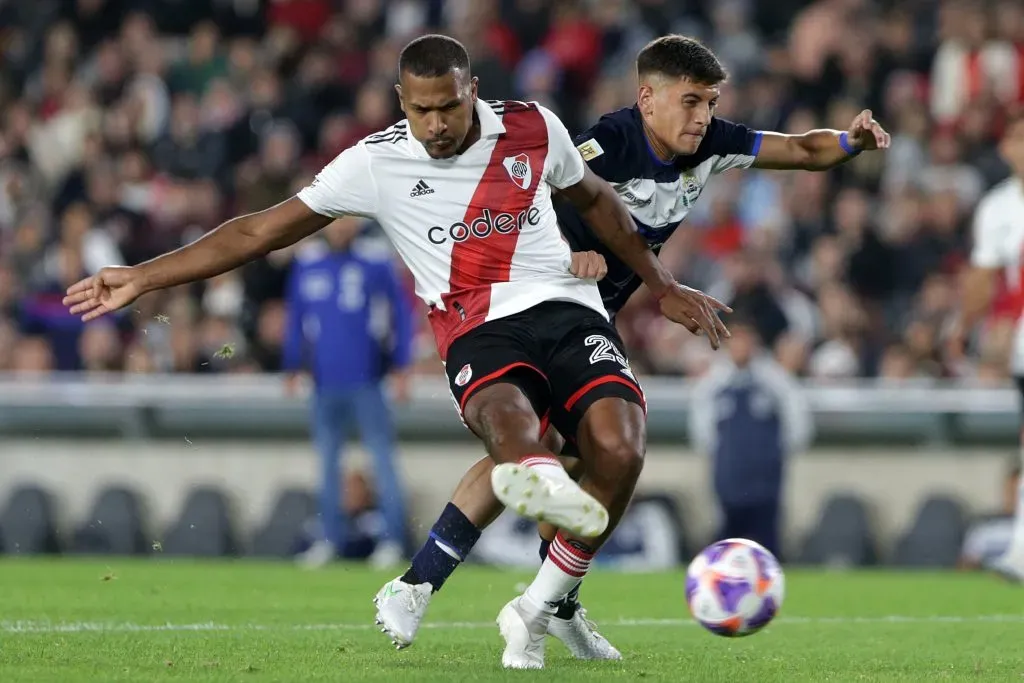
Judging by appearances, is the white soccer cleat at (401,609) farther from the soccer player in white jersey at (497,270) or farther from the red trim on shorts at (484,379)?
the red trim on shorts at (484,379)

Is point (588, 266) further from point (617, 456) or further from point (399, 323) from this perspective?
point (399, 323)

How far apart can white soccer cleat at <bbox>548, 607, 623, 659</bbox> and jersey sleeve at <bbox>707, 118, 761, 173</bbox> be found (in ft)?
6.70

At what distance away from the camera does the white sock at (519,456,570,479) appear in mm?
5652

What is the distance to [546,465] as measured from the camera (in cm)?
573

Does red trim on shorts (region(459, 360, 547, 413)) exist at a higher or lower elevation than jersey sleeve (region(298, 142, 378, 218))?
lower

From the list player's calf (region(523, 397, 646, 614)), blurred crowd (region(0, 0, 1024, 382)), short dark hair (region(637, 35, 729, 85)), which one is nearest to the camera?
player's calf (region(523, 397, 646, 614))

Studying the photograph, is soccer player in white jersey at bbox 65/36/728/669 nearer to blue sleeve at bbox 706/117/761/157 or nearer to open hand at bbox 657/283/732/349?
open hand at bbox 657/283/732/349

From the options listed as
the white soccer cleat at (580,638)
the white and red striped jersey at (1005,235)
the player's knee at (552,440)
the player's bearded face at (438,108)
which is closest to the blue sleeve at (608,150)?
the player's bearded face at (438,108)

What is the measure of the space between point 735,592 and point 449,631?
1.83 metres

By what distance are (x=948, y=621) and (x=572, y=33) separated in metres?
10.7

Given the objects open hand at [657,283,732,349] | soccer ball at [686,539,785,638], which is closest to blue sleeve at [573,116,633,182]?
open hand at [657,283,732,349]

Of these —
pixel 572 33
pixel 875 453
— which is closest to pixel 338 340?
pixel 875 453

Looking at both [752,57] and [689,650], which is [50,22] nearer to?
[752,57]

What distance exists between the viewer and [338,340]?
13625mm
